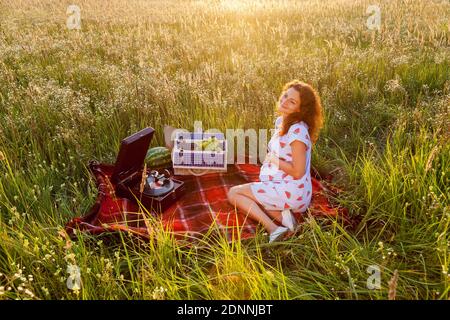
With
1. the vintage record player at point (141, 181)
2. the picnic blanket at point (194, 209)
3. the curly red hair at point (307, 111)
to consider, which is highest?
the curly red hair at point (307, 111)

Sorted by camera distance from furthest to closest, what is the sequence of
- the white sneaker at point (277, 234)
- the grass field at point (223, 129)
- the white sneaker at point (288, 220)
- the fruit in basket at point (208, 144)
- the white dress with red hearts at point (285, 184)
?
1. the fruit in basket at point (208, 144)
2. the white dress with red hearts at point (285, 184)
3. the white sneaker at point (288, 220)
4. the white sneaker at point (277, 234)
5. the grass field at point (223, 129)

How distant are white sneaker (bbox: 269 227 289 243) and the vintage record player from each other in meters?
1.25

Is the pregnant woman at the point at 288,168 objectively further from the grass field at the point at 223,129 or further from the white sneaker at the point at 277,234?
the grass field at the point at 223,129

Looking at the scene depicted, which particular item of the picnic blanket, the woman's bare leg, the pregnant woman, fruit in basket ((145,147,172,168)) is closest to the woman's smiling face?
the pregnant woman

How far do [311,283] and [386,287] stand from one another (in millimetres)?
543

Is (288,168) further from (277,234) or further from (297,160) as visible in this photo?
(277,234)

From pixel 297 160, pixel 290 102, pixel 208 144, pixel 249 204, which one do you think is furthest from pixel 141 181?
pixel 290 102

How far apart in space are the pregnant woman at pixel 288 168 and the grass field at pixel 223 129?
0.37 metres

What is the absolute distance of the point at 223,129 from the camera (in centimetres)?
574

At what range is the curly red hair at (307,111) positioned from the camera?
412cm

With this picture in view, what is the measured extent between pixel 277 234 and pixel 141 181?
1566 mm

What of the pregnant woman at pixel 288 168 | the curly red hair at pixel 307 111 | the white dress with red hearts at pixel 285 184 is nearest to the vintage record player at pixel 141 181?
the pregnant woman at pixel 288 168

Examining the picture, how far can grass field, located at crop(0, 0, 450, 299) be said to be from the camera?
315cm
